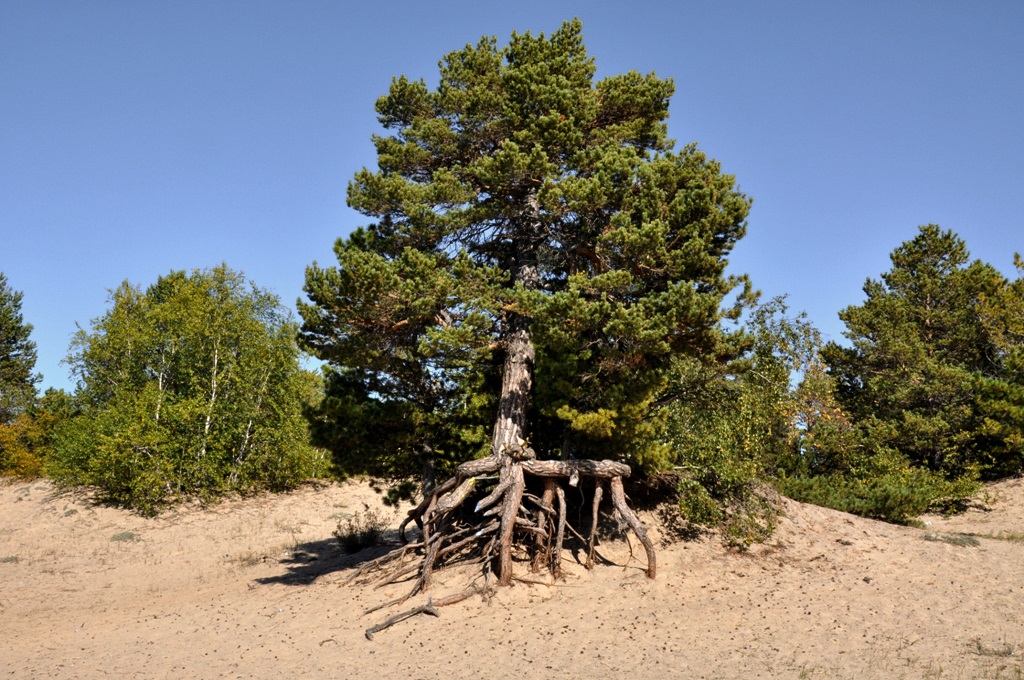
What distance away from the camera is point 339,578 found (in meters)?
15.8

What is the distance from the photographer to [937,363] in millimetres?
26375

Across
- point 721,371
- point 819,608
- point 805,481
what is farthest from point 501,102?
point 805,481

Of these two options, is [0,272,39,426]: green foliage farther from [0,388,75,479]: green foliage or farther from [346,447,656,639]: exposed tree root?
[346,447,656,639]: exposed tree root

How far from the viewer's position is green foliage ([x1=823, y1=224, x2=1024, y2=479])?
24.3 metres

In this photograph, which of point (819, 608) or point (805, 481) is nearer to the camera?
point (819, 608)

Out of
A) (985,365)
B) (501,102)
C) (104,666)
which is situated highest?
(501,102)

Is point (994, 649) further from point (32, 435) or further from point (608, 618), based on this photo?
point (32, 435)

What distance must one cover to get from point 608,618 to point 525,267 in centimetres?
820

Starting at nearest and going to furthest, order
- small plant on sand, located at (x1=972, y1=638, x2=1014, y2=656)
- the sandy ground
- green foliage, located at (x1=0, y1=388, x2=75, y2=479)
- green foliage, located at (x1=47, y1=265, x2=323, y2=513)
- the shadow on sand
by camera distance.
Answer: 1. small plant on sand, located at (x1=972, y1=638, x2=1014, y2=656)
2. the sandy ground
3. the shadow on sand
4. green foliage, located at (x1=47, y1=265, x2=323, y2=513)
5. green foliage, located at (x1=0, y1=388, x2=75, y2=479)

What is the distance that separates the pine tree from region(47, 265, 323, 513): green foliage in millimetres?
14841

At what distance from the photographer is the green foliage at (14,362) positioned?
129ft

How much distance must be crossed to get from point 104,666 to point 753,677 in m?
10.4

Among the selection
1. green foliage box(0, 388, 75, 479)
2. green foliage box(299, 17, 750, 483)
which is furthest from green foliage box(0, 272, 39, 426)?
green foliage box(299, 17, 750, 483)

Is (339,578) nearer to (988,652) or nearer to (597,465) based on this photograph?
(597,465)
